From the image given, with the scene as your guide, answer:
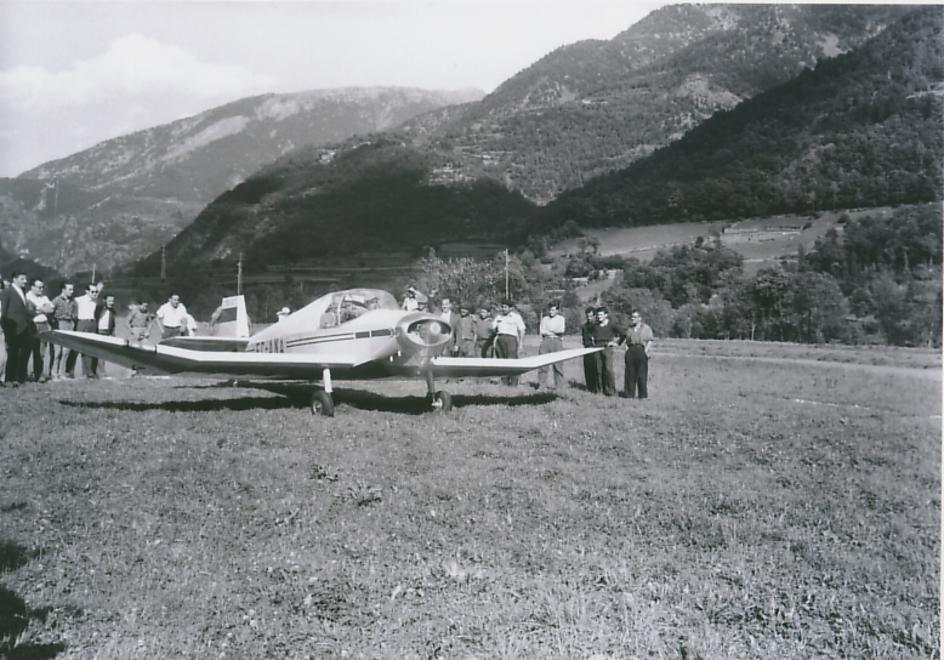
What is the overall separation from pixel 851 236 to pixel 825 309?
80 centimetres

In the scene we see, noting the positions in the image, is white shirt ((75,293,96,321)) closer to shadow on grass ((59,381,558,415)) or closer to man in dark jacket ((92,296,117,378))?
man in dark jacket ((92,296,117,378))

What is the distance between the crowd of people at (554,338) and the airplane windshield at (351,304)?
0.26m

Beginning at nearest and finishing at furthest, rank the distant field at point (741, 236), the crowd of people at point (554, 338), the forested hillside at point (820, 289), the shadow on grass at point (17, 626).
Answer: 1. the shadow on grass at point (17, 626)
2. the forested hillside at point (820, 289)
3. the distant field at point (741, 236)
4. the crowd of people at point (554, 338)

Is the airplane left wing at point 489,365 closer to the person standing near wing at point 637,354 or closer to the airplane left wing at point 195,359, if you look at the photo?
the airplane left wing at point 195,359

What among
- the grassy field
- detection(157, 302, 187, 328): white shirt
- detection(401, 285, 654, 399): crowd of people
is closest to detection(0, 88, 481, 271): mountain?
the grassy field

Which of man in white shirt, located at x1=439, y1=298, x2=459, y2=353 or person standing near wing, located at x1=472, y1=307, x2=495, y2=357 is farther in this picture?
person standing near wing, located at x1=472, y1=307, x2=495, y2=357

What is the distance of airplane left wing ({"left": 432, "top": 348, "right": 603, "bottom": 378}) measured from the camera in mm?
6492

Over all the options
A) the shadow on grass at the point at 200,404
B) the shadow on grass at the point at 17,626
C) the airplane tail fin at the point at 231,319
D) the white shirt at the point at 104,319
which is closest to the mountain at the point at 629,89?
the airplane tail fin at the point at 231,319

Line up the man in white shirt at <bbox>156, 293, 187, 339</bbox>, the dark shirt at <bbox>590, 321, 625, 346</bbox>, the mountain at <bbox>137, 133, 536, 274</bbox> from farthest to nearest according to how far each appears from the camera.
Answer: the man in white shirt at <bbox>156, 293, 187, 339</bbox>, the dark shirt at <bbox>590, 321, 625, 346</bbox>, the mountain at <bbox>137, 133, 536, 274</bbox>

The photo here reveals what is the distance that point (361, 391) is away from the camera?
7469 mm

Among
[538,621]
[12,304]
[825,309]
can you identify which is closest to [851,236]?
[825,309]

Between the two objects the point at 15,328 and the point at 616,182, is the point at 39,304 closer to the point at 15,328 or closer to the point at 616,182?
the point at 15,328

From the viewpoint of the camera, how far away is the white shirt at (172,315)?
8920mm

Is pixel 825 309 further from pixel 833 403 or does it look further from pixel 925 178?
pixel 925 178
